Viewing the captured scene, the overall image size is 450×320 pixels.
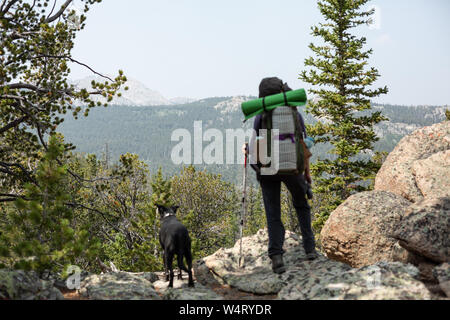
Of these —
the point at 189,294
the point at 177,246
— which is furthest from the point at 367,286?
the point at 177,246

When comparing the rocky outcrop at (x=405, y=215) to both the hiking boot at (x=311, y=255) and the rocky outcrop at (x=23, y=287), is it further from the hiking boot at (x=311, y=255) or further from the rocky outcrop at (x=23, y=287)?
the rocky outcrop at (x=23, y=287)

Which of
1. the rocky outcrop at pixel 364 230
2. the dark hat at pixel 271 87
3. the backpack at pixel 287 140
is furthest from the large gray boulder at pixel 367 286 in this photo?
the dark hat at pixel 271 87

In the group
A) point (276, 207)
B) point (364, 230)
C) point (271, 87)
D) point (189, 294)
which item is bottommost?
point (189, 294)

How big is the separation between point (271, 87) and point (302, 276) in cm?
322

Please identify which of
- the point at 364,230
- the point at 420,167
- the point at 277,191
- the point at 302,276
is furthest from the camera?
the point at 420,167

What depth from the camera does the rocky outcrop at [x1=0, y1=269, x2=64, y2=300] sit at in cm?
442

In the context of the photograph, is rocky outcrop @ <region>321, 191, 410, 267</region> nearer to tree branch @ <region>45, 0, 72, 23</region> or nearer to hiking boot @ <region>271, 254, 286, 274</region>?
hiking boot @ <region>271, 254, 286, 274</region>

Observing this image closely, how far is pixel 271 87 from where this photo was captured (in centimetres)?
550

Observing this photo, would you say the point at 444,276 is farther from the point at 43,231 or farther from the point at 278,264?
the point at 43,231

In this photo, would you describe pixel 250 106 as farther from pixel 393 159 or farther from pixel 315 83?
pixel 315 83

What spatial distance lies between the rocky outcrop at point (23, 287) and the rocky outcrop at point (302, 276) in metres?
3.15

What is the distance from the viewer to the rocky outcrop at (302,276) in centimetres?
431

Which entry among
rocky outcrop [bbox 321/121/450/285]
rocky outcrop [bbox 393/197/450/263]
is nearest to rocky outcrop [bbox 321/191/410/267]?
rocky outcrop [bbox 321/121/450/285]

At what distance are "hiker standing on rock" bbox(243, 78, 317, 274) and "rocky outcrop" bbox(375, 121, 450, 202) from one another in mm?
3489
